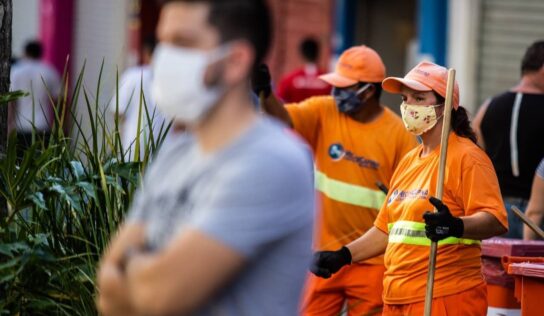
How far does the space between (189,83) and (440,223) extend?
2403 millimetres

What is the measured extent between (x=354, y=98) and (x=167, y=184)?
4387 millimetres

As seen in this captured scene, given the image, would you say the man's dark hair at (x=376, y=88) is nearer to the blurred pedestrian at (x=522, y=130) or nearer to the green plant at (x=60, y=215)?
the blurred pedestrian at (x=522, y=130)

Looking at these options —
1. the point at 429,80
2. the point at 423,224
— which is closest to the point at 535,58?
the point at 429,80

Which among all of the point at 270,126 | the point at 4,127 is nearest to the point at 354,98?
the point at 4,127

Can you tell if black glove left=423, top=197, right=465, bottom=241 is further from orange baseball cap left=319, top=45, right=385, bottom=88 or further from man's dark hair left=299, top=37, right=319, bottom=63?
man's dark hair left=299, top=37, right=319, bottom=63

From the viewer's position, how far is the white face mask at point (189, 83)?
2.97 metres

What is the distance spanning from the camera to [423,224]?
5508 millimetres

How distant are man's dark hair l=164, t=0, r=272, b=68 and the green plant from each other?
1.91m

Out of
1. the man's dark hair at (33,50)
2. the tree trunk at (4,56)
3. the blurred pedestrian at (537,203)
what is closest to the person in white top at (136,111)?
the tree trunk at (4,56)

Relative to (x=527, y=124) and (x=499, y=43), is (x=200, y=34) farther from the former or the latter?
(x=499, y=43)

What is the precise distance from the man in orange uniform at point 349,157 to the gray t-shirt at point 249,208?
3.84 meters

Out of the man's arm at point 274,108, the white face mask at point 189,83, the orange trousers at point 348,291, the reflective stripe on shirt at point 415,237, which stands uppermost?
the white face mask at point 189,83

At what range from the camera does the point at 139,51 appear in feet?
67.1

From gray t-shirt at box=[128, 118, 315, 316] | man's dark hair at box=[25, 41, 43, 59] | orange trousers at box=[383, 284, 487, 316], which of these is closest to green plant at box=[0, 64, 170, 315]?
orange trousers at box=[383, 284, 487, 316]
